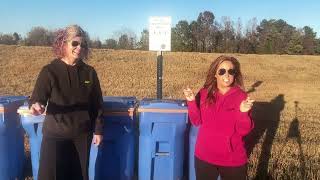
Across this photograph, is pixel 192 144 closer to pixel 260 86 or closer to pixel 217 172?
pixel 217 172

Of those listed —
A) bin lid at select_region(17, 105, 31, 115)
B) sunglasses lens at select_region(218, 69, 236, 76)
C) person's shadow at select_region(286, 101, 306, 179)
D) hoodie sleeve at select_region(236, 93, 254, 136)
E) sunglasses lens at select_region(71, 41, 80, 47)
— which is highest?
sunglasses lens at select_region(71, 41, 80, 47)

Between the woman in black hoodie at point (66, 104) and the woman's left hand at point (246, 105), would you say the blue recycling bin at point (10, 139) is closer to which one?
the woman in black hoodie at point (66, 104)

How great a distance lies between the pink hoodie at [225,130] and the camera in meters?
3.76

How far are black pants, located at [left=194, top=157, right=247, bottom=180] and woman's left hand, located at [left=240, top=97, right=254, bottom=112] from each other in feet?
1.68

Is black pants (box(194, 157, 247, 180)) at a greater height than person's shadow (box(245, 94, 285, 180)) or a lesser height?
greater

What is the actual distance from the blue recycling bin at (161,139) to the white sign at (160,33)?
1507 millimetres

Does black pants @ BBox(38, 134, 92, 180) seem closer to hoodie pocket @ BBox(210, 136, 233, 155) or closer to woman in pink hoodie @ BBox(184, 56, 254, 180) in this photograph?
woman in pink hoodie @ BBox(184, 56, 254, 180)

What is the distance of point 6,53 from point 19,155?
2131 centimetres

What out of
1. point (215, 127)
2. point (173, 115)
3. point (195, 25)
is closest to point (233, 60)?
point (215, 127)

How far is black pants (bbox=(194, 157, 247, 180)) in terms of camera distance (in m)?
3.78

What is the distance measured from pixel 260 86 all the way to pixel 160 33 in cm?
1622

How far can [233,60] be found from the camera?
3934mm

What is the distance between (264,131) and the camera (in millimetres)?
9742

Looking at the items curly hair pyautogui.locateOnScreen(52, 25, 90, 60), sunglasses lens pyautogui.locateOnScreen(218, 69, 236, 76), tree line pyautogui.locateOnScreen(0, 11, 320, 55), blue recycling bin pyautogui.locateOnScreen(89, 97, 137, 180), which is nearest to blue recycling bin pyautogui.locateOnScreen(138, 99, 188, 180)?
blue recycling bin pyautogui.locateOnScreen(89, 97, 137, 180)
